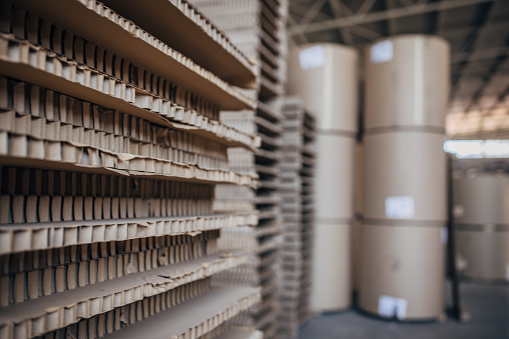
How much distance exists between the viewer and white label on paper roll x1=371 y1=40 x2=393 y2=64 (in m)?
5.14

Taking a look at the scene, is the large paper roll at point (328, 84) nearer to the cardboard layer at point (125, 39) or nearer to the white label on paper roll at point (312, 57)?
the white label on paper roll at point (312, 57)

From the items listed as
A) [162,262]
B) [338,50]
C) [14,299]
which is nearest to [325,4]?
[338,50]

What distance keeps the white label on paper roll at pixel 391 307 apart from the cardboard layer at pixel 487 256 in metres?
3.65

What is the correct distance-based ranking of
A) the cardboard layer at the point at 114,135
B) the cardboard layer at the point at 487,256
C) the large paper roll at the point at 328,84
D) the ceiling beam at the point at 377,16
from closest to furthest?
the cardboard layer at the point at 114,135 → the large paper roll at the point at 328,84 → the cardboard layer at the point at 487,256 → the ceiling beam at the point at 377,16

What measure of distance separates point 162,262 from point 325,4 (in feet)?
28.0

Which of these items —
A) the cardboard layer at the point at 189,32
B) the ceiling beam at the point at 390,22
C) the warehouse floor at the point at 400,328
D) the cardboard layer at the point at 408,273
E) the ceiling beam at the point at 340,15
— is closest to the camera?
the cardboard layer at the point at 189,32

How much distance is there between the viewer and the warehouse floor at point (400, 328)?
4555mm

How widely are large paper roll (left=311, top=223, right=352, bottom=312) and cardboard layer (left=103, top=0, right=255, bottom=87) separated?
11.2ft

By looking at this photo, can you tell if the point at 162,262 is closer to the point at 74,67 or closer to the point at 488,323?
the point at 74,67

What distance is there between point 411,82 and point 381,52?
53 cm

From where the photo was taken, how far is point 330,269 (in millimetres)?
5258

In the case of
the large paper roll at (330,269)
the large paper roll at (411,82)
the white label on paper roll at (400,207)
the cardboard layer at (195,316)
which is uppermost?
the large paper roll at (411,82)

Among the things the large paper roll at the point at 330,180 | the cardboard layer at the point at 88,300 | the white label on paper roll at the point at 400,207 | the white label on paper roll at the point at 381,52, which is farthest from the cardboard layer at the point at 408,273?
the cardboard layer at the point at 88,300

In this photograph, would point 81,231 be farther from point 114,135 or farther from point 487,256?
point 487,256
